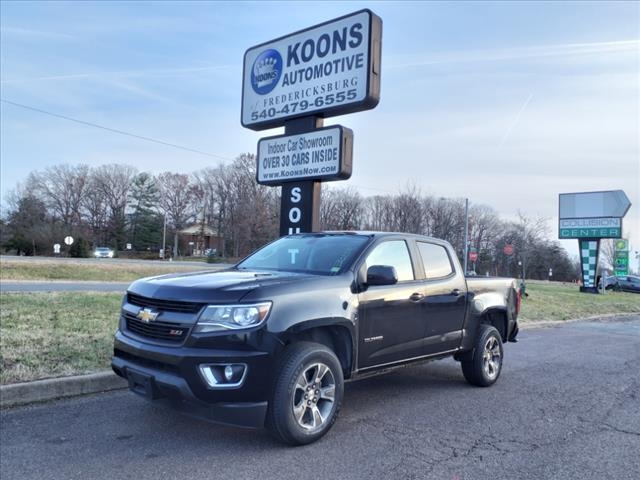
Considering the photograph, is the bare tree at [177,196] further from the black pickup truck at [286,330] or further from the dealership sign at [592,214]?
the black pickup truck at [286,330]

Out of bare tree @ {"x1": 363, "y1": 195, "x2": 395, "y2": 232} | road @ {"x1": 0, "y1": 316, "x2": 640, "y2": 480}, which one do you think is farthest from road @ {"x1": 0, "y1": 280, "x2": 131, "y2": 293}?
bare tree @ {"x1": 363, "y1": 195, "x2": 395, "y2": 232}

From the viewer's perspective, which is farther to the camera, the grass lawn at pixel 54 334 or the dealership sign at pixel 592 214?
the dealership sign at pixel 592 214

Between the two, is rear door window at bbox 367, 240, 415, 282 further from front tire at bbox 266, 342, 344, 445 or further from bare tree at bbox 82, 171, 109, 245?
bare tree at bbox 82, 171, 109, 245

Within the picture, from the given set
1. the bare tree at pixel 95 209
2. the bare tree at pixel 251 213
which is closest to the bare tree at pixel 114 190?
the bare tree at pixel 95 209

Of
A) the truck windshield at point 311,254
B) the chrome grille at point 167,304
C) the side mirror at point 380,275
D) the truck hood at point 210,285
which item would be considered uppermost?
the truck windshield at point 311,254

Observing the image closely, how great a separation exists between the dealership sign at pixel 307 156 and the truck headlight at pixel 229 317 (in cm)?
507

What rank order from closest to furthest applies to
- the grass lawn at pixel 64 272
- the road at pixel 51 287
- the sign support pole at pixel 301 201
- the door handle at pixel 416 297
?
1. the door handle at pixel 416 297
2. the sign support pole at pixel 301 201
3. the road at pixel 51 287
4. the grass lawn at pixel 64 272

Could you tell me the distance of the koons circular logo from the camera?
32.3ft

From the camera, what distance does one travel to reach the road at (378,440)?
3.71 metres

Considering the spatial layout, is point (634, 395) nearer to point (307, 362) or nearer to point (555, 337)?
point (307, 362)

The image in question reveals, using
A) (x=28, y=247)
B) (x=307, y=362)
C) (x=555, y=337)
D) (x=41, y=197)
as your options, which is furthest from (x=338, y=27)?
(x=41, y=197)

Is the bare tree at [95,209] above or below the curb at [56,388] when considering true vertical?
above

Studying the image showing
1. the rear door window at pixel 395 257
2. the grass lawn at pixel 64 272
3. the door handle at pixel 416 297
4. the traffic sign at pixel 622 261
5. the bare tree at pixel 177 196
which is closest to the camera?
the rear door window at pixel 395 257

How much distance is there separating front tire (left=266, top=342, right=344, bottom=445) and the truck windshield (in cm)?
89
